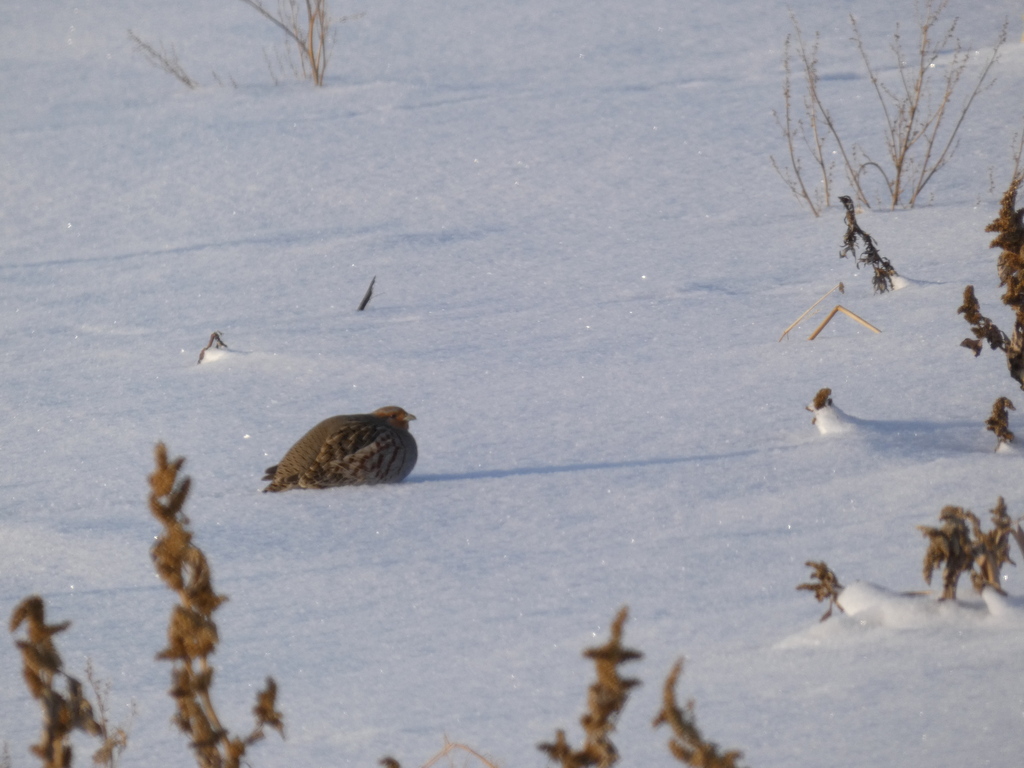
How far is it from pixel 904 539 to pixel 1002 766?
110 centimetres

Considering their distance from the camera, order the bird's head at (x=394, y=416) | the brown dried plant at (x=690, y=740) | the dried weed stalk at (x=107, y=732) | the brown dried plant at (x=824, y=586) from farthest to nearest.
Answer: the bird's head at (x=394, y=416) < the brown dried plant at (x=824, y=586) < the dried weed stalk at (x=107, y=732) < the brown dried plant at (x=690, y=740)

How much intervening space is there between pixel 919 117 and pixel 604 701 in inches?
319

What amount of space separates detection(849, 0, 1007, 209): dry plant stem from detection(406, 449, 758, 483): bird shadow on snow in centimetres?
343

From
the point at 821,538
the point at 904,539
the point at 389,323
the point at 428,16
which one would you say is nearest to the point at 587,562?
the point at 821,538

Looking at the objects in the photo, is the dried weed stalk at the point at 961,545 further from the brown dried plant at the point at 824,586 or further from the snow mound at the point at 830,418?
the snow mound at the point at 830,418

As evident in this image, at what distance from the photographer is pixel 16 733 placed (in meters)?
2.28

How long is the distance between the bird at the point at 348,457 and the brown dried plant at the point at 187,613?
2305mm

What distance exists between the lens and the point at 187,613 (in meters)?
1.30

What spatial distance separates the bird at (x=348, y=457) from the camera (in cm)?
369

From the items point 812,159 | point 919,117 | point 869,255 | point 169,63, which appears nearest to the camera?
point 869,255

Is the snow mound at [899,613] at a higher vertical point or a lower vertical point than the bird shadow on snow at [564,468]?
lower

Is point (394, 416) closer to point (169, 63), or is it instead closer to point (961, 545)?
point (961, 545)

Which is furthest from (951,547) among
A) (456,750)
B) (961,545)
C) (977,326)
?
(977,326)

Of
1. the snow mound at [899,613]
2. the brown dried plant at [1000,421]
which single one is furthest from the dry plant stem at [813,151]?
the snow mound at [899,613]
